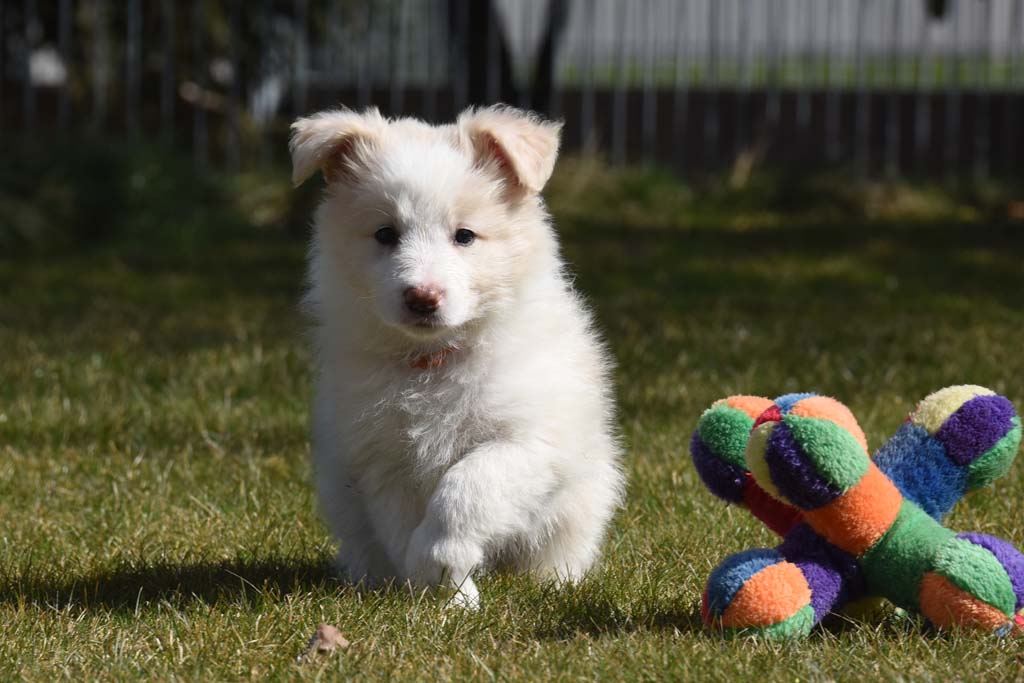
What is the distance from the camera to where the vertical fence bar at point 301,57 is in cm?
1194

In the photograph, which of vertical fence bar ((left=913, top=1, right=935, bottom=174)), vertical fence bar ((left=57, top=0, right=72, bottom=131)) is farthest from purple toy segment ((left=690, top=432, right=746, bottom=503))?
vertical fence bar ((left=913, top=1, right=935, bottom=174))

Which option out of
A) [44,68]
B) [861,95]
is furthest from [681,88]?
[44,68]

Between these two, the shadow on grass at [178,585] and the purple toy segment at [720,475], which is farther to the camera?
the shadow on grass at [178,585]

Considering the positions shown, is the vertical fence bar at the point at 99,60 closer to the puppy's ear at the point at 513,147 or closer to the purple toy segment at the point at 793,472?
the puppy's ear at the point at 513,147

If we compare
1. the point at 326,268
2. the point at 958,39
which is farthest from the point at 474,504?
the point at 958,39

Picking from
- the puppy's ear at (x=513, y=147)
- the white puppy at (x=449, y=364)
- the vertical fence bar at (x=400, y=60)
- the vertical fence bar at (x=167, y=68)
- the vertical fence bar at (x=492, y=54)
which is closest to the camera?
the white puppy at (x=449, y=364)

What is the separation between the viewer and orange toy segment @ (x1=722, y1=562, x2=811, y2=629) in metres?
2.58

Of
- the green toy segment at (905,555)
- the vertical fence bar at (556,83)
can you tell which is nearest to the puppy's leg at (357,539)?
the green toy segment at (905,555)

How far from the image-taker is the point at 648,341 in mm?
6023

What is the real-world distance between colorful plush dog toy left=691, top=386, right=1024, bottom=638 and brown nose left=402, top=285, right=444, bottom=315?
0.71 meters

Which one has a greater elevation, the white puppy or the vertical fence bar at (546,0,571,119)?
the vertical fence bar at (546,0,571,119)

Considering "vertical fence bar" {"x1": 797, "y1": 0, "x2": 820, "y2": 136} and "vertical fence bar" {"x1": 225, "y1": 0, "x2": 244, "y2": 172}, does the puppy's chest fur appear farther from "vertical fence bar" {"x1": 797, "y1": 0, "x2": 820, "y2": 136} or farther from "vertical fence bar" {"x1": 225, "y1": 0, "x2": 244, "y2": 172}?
"vertical fence bar" {"x1": 797, "y1": 0, "x2": 820, "y2": 136}

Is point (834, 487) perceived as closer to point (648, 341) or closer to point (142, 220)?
point (648, 341)

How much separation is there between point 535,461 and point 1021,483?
163 cm
